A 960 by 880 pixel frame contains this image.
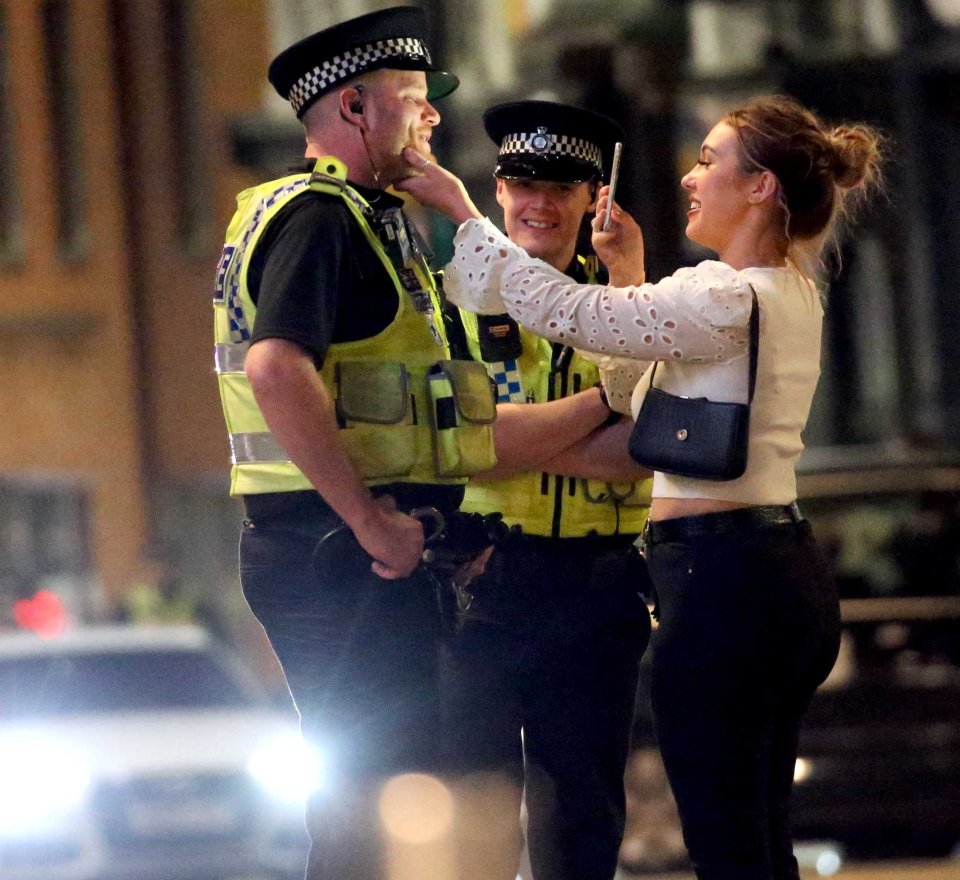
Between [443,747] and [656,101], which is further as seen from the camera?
[656,101]

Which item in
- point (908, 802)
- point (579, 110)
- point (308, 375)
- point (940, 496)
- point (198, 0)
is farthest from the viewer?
point (198, 0)

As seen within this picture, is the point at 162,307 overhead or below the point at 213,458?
overhead

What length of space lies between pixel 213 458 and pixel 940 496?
15.8 metres

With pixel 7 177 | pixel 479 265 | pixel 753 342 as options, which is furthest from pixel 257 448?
pixel 7 177

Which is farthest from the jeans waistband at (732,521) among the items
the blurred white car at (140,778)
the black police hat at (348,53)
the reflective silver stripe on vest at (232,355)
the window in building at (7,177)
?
the window in building at (7,177)

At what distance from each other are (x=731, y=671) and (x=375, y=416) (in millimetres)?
754

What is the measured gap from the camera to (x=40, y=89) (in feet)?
92.5

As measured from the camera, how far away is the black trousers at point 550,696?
4473mm

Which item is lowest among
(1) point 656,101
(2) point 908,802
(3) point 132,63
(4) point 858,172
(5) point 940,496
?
(2) point 908,802

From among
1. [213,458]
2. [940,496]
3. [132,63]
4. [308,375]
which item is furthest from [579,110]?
[132,63]

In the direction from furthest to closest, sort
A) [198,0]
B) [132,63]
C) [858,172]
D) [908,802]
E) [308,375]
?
1. [132,63]
2. [198,0]
3. [908,802]
4. [858,172]
5. [308,375]

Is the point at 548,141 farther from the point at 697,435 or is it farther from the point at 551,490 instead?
the point at 697,435

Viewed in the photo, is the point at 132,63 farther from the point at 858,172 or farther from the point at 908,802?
the point at 858,172

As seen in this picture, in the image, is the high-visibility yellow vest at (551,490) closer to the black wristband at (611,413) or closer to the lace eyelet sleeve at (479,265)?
the black wristband at (611,413)
